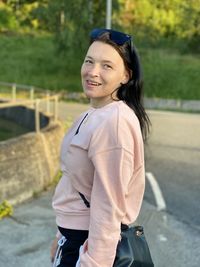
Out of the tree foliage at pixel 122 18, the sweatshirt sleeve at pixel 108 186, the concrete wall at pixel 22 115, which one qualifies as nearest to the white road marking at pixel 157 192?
the sweatshirt sleeve at pixel 108 186

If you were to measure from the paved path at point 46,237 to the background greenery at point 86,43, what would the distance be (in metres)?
20.8

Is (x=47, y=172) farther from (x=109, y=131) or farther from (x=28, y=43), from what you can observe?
(x=28, y=43)

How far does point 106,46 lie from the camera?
7.91ft

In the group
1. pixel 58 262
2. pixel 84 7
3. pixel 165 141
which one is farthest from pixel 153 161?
pixel 84 7

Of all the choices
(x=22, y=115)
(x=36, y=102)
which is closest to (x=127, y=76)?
(x=36, y=102)

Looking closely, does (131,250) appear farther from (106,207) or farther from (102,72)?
(102,72)

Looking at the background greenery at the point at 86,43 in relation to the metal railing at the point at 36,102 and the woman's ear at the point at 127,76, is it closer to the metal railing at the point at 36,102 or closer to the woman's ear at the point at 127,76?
the metal railing at the point at 36,102

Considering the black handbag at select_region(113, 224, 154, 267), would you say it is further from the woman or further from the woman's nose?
the woman's nose

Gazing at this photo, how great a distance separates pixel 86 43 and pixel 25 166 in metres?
21.7

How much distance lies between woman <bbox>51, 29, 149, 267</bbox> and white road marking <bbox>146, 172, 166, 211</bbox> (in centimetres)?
468

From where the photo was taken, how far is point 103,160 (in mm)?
2236

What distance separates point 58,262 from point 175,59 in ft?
111

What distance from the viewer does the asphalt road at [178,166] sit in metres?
7.18

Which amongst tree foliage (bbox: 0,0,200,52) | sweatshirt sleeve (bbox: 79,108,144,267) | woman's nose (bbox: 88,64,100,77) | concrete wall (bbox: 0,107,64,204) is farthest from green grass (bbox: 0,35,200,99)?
sweatshirt sleeve (bbox: 79,108,144,267)
